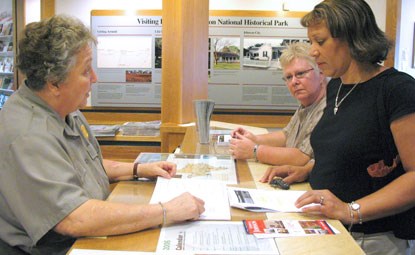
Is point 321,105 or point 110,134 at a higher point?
point 321,105

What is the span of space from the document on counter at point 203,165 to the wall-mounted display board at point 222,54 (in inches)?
105

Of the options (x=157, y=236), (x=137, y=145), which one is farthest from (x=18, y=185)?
(x=137, y=145)

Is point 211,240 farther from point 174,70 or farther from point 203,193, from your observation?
point 174,70

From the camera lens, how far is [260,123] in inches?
186

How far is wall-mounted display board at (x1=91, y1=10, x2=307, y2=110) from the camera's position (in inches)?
181

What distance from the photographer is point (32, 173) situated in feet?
3.91

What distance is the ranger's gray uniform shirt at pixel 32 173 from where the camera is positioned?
1.19 meters

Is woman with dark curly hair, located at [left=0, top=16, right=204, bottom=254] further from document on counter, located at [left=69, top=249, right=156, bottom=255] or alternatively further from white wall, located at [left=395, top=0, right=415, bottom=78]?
white wall, located at [left=395, top=0, right=415, bottom=78]

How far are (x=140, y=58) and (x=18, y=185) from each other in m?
3.57

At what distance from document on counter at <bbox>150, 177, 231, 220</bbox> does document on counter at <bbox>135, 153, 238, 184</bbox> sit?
0.07m

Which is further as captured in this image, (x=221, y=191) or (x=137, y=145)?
(x=137, y=145)

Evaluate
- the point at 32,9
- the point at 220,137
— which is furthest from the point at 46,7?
the point at 220,137

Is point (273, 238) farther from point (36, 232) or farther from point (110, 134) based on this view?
point (110, 134)

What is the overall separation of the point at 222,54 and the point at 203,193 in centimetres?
333
